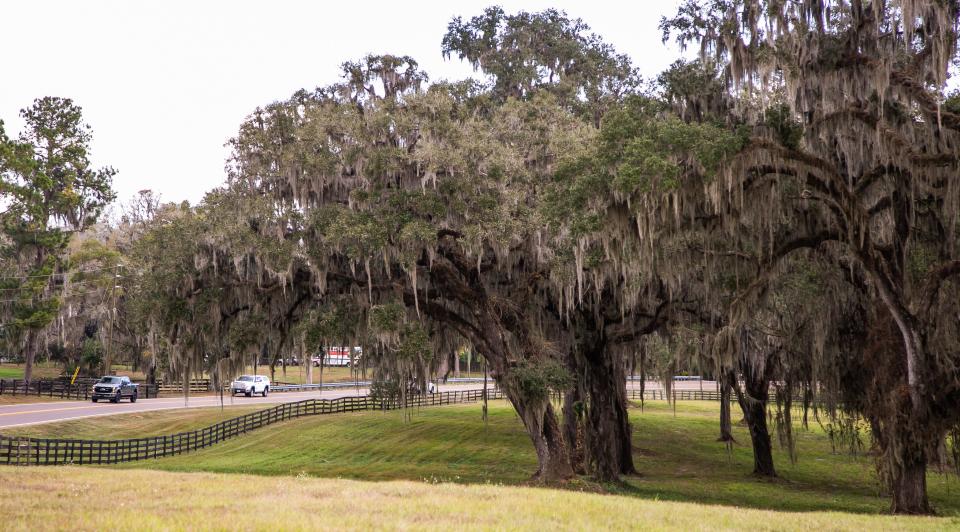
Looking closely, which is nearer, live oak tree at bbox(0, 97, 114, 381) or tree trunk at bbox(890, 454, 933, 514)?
tree trunk at bbox(890, 454, 933, 514)

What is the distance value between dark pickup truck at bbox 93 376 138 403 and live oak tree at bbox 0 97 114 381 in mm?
4960

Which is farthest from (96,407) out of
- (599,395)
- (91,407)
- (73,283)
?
(599,395)

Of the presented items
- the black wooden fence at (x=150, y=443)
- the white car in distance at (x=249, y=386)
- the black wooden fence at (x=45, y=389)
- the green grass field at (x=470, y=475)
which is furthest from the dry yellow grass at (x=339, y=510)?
the white car in distance at (x=249, y=386)

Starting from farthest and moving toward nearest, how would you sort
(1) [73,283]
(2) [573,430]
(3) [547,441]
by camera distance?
(1) [73,283], (2) [573,430], (3) [547,441]

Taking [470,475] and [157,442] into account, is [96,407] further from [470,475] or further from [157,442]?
[470,475]

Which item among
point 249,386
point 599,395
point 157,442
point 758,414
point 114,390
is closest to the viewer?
point 599,395

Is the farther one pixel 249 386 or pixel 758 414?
pixel 249 386

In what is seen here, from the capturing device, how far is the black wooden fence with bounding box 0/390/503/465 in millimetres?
24891

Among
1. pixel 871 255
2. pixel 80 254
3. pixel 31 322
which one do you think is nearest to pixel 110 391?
pixel 31 322

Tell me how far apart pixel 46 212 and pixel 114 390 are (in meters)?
13.1

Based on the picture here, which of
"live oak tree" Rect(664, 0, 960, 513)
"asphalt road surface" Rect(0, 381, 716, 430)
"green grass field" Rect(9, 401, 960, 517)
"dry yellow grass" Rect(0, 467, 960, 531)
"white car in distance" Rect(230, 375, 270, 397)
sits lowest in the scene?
"green grass field" Rect(9, 401, 960, 517)

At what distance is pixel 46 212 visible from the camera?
4909 cm

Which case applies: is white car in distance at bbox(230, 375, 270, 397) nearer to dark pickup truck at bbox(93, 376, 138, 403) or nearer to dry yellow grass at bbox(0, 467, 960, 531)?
dark pickup truck at bbox(93, 376, 138, 403)

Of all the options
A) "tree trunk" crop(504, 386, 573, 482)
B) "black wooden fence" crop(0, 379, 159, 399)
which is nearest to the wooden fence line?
"tree trunk" crop(504, 386, 573, 482)
